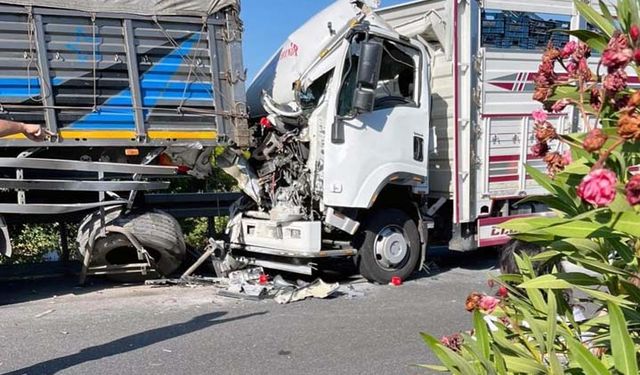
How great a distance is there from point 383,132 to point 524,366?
5363 millimetres

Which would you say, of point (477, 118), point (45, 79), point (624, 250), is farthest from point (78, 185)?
point (624, 250)

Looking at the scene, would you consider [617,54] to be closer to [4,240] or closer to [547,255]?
[547,255]

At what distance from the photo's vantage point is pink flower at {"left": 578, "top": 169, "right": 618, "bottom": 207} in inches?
43.6

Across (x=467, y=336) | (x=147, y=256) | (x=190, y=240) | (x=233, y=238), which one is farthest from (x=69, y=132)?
(x=467, y=336)

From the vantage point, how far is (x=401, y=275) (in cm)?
732

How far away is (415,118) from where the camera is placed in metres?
7.14

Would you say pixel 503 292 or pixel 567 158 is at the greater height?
pixel 567 158

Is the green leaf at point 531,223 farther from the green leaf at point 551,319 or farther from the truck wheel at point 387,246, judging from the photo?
the truck wheel at point 387,246

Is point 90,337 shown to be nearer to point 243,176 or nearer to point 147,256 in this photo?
point 147,256

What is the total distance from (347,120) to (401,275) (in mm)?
1993

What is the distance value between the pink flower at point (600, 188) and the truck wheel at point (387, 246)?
19.7 ft

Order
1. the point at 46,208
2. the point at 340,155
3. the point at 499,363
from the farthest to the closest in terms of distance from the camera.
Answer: the point at 340,155 → the point at 46,208 → the point at 499,363

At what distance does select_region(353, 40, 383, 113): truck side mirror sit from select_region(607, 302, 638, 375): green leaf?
526cm

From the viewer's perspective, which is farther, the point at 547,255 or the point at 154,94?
the point at 154,94
